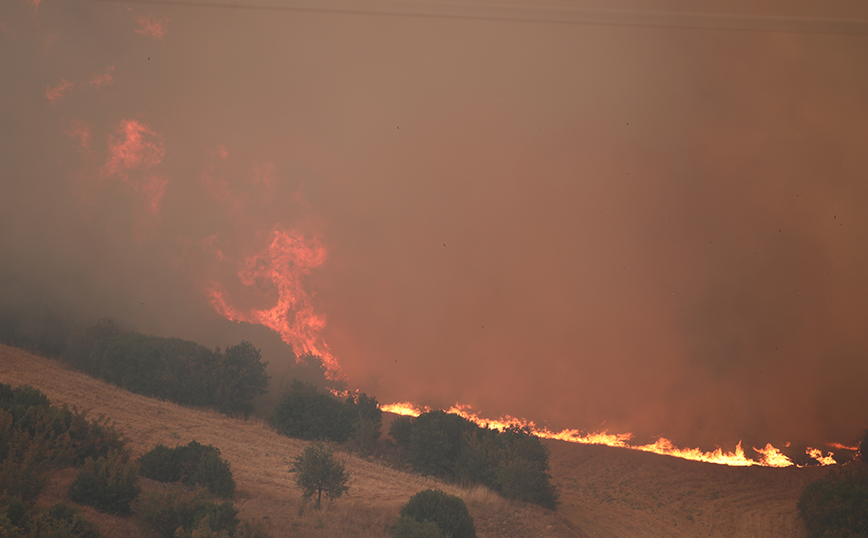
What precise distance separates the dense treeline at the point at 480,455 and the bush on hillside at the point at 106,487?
17839 millimetres

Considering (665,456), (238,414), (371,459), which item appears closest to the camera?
(371,459)

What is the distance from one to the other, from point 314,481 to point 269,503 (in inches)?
71.4

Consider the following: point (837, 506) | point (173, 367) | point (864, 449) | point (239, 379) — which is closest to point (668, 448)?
point (864, 449)

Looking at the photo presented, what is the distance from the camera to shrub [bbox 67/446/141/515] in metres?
14.4

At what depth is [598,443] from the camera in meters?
38.7

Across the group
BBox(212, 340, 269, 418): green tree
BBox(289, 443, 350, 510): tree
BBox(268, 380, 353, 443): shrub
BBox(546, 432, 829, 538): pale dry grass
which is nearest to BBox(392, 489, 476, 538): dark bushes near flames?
BBox(289, 443, 350, 510): tree

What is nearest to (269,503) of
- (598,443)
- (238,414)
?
(238,414)

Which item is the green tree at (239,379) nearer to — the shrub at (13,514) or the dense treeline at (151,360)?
the dense treeline at (151,360)

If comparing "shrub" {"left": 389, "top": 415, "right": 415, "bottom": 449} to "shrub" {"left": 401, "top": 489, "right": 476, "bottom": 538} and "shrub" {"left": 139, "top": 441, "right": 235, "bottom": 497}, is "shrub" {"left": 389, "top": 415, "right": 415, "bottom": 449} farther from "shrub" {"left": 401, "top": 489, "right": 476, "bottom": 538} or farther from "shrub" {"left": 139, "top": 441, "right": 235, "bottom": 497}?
"shrub" {"left": 139, "top": 441, "right": 235, "bottom": 497}

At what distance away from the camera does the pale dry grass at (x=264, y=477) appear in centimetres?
1783

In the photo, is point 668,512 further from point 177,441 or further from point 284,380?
point 284,380

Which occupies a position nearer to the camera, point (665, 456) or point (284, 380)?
point (665, 456)

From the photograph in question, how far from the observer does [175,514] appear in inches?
544

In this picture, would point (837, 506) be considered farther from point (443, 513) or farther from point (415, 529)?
point (415, 529)
